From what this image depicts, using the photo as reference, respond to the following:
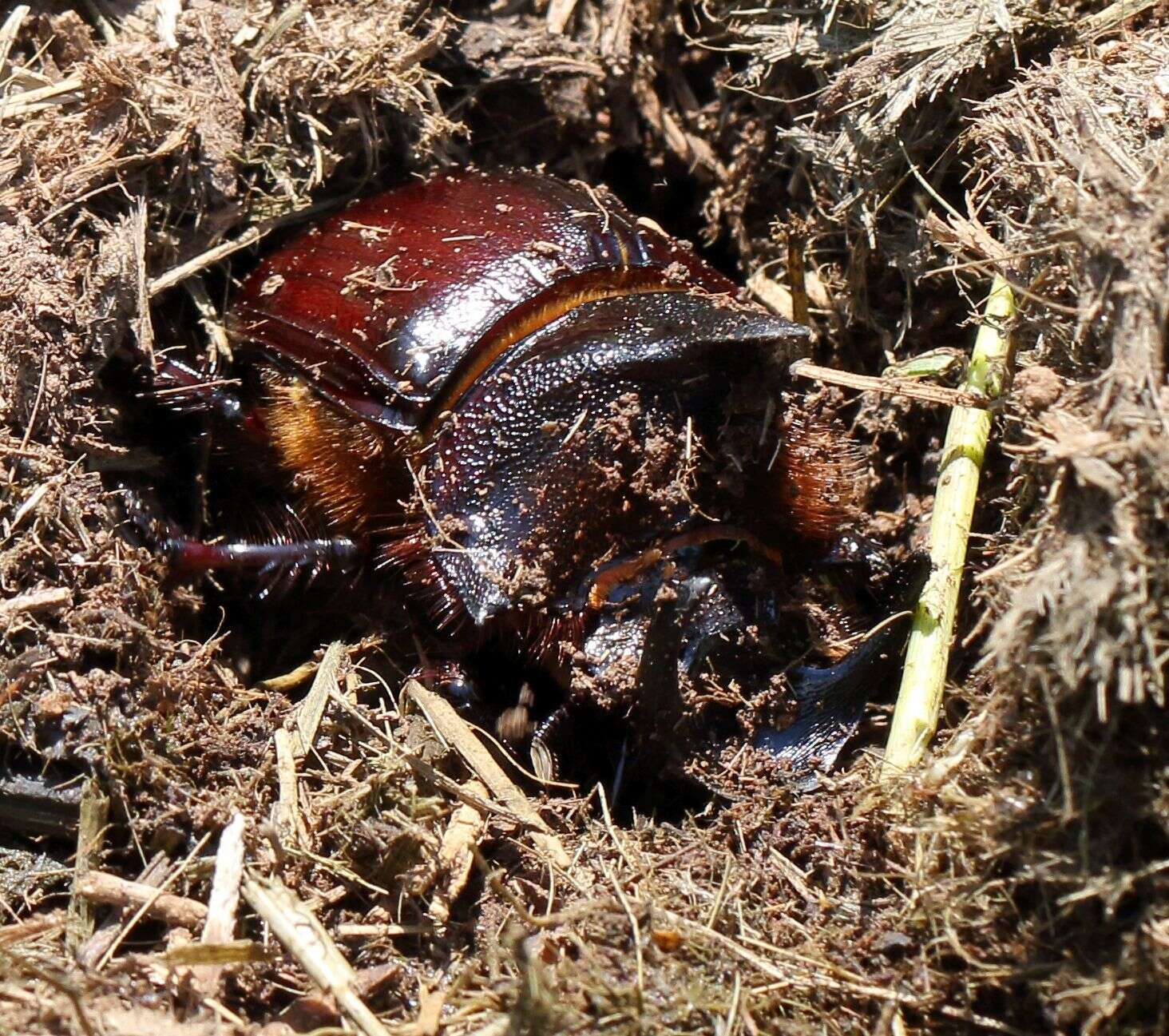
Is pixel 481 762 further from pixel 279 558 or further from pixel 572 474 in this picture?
pixel 279 558

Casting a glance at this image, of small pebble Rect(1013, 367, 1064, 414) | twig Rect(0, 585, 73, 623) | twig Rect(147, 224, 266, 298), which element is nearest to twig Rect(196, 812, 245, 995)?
twig Rect(0, 585, 73, 623)

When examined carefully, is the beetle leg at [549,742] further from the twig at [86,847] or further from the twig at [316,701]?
the twig at [86,847]

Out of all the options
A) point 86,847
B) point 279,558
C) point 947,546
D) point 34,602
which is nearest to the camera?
→ point 86,847

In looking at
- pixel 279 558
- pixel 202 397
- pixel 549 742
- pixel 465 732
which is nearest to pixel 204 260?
pixel 202 397

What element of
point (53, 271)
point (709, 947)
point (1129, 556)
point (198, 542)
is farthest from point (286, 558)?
point (1129, 556)

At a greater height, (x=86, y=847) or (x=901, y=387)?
(x=901, y=387)

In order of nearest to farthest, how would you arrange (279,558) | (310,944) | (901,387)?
(310,944), (901,387), (279,558)

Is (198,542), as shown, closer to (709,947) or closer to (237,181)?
(237,181)
